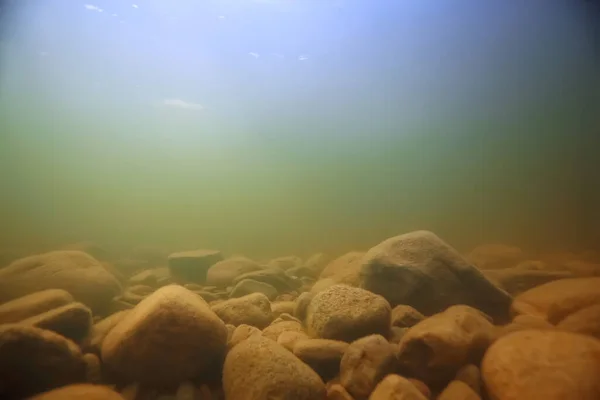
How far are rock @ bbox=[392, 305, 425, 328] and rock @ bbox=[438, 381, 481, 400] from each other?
776 mm

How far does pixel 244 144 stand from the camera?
1061 inches

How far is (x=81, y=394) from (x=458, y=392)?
2.38m

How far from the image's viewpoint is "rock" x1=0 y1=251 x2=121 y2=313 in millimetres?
3635

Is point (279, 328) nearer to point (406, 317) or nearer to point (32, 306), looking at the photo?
point (406, 317)

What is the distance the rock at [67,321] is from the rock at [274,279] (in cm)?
201

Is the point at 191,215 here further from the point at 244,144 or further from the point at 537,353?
the point at 537,353

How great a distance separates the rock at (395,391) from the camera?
5.81ft

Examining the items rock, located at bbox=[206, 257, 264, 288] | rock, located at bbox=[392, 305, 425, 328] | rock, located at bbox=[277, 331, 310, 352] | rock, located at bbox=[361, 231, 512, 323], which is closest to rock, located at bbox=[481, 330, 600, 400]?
rock, located at bbox=[392, 305, 425, 328]

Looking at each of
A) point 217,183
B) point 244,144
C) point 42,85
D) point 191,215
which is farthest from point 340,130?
point 217,183

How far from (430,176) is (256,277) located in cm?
1814

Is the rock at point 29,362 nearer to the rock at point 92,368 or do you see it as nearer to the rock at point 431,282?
the rock at point 92,368

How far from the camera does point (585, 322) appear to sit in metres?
2.29

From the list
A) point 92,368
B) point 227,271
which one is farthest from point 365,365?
point 227,271

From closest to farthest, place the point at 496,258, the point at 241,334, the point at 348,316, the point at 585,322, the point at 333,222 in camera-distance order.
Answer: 1. the point at 585,322
2. the point at 348,316
3. the point at 241,334
4. the point at 496,258
5. the point at 333,222
